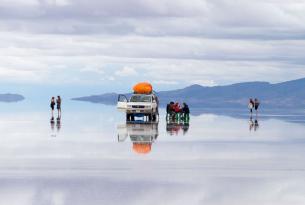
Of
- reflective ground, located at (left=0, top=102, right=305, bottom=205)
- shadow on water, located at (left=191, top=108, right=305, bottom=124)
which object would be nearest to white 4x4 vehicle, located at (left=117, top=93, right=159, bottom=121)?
shadow on water, located at (left=191, top=108, right=305, bottom=124)

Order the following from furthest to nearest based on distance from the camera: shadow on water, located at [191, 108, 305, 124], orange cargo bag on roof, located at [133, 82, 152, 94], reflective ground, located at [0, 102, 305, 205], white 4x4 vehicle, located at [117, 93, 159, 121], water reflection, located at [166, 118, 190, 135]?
shadow on water, located at [191, 108, 305, 124], orange cargo bag on roof, located at [133, 82, 152, 94], white 4x4 vehicle, located at [117, 93, 159, 121], water reflection, located at [166, 118, 190, 135], reflective ground, located at [0, 102, 305, 205]

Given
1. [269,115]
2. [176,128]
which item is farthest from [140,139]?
[269,115]

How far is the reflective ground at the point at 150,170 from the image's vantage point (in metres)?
19.5

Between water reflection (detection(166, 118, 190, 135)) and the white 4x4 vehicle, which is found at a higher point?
the white 4x4 vehicle

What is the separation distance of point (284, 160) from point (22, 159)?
7.67 m

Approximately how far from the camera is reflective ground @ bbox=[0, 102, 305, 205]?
19500 mm

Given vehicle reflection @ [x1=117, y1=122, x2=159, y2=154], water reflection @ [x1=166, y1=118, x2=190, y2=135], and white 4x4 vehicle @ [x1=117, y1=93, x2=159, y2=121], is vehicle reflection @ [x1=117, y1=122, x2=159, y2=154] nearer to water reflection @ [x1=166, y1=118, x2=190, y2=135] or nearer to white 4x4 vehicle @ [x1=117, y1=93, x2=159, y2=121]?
water reflection @ [x1=166, y1=118, x2=190, y2=135]

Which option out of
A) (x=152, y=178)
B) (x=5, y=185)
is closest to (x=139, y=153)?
(x=152, y=178)

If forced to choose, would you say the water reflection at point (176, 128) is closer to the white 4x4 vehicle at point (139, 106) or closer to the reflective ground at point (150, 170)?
the white 4x4 vehicle at point (139, 106)

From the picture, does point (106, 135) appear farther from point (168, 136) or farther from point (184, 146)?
point (184, 146)

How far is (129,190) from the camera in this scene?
20.5 m

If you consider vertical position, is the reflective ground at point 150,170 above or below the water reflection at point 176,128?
below

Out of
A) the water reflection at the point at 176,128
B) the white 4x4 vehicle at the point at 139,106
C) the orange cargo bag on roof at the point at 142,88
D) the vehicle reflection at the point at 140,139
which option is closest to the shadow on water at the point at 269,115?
the orange cargo bag on roof at the point at 142,88

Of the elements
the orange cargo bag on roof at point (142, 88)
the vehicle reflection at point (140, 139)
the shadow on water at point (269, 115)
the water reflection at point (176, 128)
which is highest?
the orange cargo bag on roof at point (142, 88)
